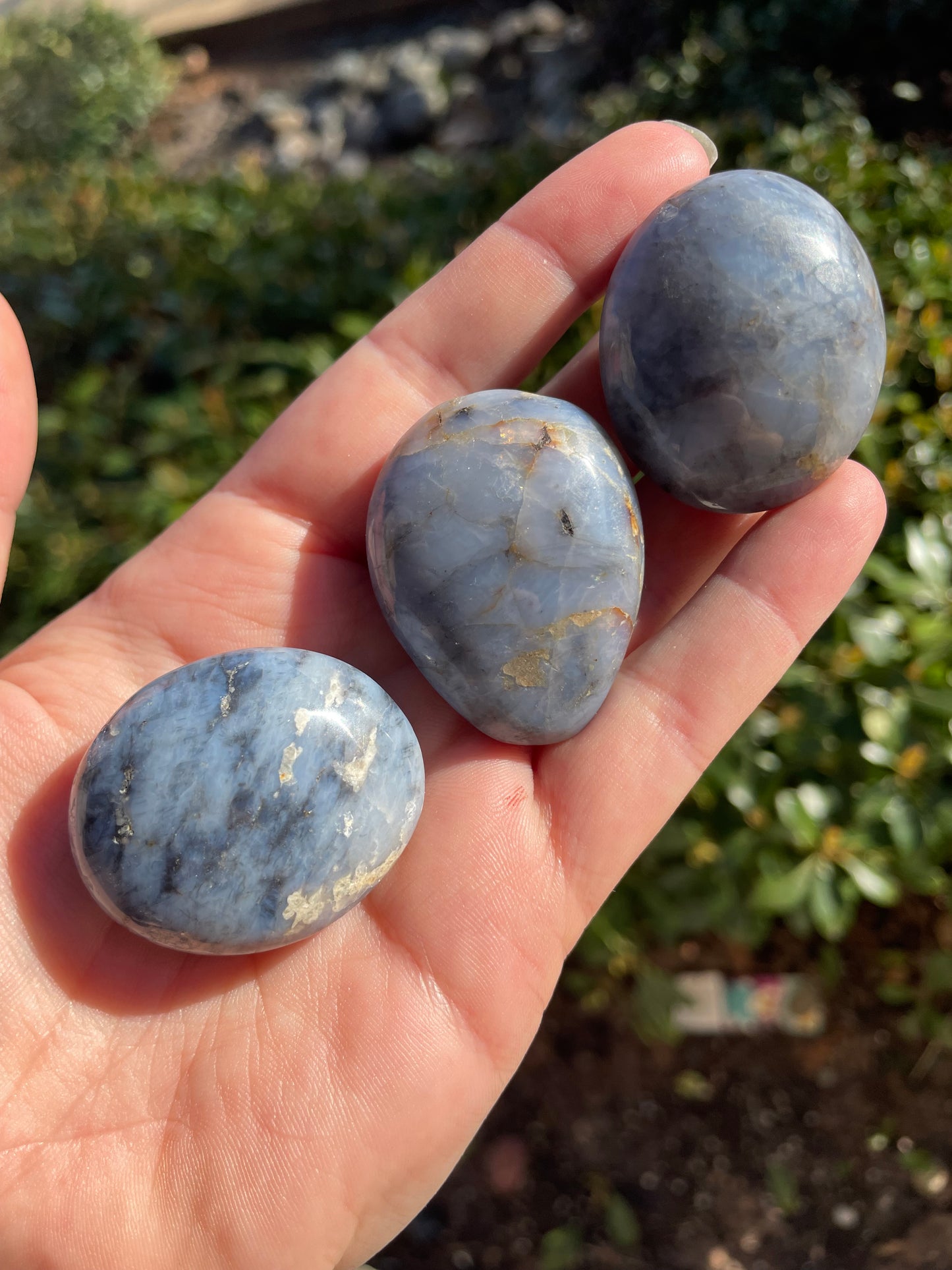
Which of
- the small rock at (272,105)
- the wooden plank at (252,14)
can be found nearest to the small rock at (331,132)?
the small rock at (272,105)

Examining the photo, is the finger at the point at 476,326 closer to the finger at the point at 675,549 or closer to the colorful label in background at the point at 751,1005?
the finger at the point at 675,549

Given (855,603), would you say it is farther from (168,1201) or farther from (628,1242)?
(168,1201)

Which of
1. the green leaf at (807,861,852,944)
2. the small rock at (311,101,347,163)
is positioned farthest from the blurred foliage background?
the small rock at (311,101,347,163)

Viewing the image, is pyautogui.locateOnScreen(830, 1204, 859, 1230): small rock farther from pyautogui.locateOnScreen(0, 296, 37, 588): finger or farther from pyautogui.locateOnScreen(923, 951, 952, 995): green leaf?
pyautogui.locateOnScreen(0, 296, 37, 588): finger

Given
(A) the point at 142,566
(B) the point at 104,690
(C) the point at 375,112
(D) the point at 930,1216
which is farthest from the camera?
(C) the point at 375,112

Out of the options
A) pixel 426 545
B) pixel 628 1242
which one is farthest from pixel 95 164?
pixel 628 1242

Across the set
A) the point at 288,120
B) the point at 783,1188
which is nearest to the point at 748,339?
the point at 783,1188

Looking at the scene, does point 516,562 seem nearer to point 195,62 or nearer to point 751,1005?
point 751,1005
